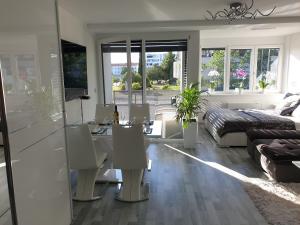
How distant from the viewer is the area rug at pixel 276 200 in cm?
257

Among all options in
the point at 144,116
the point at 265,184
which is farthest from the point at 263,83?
the point at 265,184

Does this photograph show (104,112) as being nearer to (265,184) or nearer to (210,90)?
(265,184)

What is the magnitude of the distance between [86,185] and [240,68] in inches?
239

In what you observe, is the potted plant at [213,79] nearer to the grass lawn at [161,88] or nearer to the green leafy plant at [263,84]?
the green leafy plant at [263,84]

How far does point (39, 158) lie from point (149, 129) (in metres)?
1.98

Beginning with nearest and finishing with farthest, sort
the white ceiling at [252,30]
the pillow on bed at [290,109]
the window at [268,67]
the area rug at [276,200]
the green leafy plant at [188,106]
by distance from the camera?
the area rug at [276,200], the green leafy plant at [188,106], the white ceiling at [252,30], the pillow on bed at [290,109], the window at [268,67]

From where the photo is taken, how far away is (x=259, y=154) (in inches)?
151

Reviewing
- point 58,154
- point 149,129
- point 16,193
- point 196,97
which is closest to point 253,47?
point 196,97

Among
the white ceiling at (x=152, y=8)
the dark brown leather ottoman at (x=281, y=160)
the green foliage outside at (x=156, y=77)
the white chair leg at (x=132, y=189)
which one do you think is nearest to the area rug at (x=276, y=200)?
the dark brown leather ottoman at (x=281, y=160)

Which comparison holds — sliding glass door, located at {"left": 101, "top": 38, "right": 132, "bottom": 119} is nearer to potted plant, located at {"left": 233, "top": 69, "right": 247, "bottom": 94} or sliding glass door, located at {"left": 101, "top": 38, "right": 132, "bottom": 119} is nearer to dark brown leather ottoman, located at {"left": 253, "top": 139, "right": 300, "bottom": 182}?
potted plant, located at {"left": 233, "top": 69, "right": 247, "bottom": 94}

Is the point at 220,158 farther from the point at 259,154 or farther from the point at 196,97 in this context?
the point at 196,97

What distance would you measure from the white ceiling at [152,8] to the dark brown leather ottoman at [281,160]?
7.24 ft

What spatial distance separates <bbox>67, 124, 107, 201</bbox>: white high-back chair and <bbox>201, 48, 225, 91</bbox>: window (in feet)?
17.1

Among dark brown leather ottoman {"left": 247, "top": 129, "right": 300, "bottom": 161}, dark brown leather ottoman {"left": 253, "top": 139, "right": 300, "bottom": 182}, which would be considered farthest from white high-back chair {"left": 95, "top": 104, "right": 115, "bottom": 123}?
dark brown leather ottoman {"left": 253, "top": 139, "right": 300, "bottom": 182}
